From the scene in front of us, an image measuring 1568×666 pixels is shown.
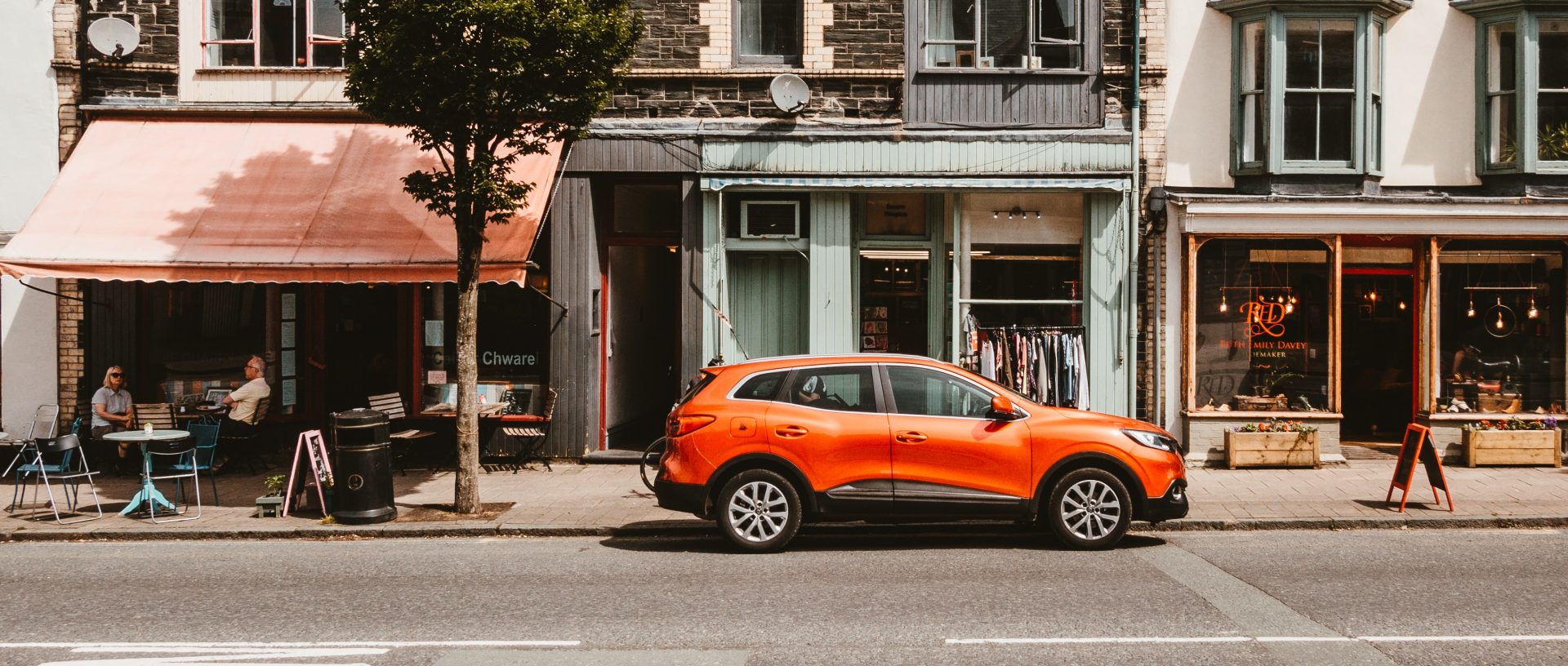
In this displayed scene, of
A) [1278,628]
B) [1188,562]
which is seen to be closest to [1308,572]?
[1188,562]

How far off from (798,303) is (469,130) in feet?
17.0

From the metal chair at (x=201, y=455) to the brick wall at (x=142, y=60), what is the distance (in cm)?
455

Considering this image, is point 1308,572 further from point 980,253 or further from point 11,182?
point 11,182

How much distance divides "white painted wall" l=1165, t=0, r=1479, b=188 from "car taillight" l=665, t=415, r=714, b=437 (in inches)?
311

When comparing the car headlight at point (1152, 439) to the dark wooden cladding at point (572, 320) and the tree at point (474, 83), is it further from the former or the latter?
the dark wooden cladding at point (572, 320)

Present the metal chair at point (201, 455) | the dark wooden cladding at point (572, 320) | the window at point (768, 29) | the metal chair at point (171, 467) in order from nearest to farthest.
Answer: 1. the metal chair at point (171, 467)
2. the metal chair at point (201, 455)
3. the dark wooden cladding at point (572, 320)
4. the window at point (768, 29)

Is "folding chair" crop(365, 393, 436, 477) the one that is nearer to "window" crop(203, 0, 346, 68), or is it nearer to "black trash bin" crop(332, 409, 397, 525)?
"black trash bin" crop(332, 409, 397, 525)

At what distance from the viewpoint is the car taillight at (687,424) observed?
952 centimetres

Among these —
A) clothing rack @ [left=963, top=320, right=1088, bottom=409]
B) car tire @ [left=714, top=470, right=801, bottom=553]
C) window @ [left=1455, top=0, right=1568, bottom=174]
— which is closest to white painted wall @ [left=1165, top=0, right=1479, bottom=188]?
window @ [left=1455, top=0, right=1568, bottom=174]

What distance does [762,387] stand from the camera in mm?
9648

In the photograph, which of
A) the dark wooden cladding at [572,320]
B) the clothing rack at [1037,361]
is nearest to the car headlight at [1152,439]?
the clothing rack at [1037,361]

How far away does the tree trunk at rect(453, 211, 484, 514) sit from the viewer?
11141 mm

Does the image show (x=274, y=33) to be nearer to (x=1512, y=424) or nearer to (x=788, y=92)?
(x=788, y=92)

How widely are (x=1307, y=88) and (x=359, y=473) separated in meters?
11.8
